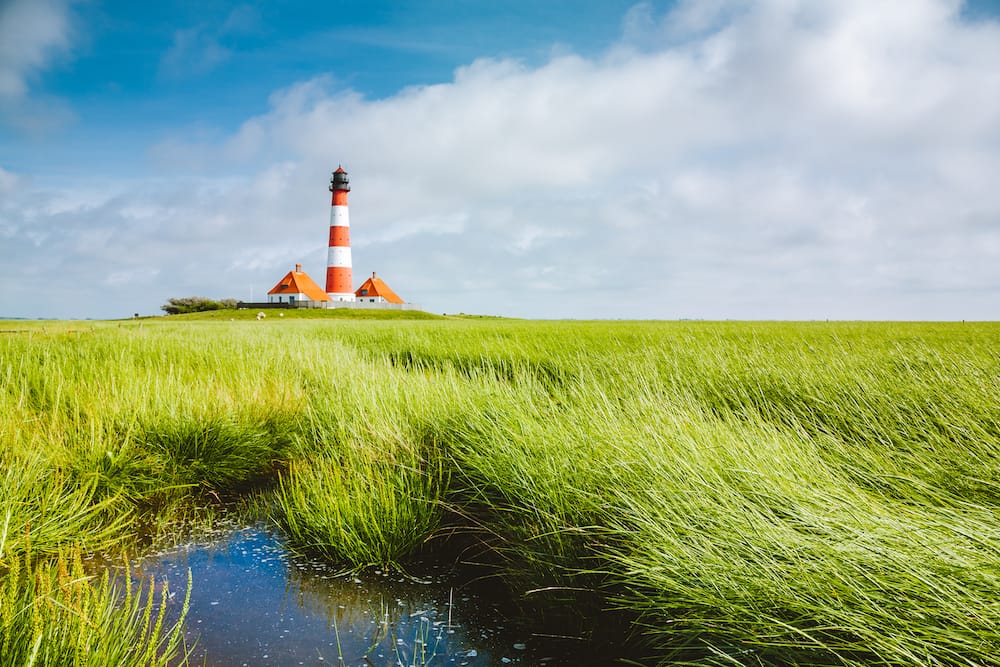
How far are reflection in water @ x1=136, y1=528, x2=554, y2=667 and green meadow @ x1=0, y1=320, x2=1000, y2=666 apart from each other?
219 millimetres

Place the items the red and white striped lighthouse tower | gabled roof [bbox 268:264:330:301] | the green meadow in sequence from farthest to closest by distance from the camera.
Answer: gabled roof [bbox 268:264:330:301]
the red and white striped lighthouse tower
the green meadow

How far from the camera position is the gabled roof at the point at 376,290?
64312 mm

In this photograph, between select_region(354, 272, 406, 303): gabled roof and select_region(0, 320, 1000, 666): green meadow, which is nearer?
select_region(0, 320, 1000, 666): green meadow

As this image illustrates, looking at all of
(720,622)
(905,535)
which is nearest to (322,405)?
(720,622)

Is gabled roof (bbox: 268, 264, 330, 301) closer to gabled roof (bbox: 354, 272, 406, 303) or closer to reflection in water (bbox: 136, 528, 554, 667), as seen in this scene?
gabled roof (bbox: 354, 272, 406, 303)

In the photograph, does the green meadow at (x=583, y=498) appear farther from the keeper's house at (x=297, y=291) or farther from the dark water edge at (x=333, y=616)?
the keeper's house at (x=297, y=291)

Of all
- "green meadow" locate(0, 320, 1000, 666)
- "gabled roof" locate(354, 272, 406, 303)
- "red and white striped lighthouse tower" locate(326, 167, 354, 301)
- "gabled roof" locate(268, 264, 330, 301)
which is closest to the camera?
"green meadow" locate(0, 320, 1000, 666)

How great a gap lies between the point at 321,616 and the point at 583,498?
1.67m

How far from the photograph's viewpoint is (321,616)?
10.8ft

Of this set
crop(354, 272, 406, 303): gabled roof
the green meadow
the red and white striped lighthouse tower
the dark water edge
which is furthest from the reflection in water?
crop(354, 272, 406, 303): gabled roof

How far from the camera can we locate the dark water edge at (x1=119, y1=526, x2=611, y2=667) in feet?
9.57

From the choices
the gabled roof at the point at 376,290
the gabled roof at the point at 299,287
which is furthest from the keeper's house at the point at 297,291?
the gabled roof at the point at 376,290

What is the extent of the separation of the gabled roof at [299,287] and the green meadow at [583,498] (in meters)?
50.8

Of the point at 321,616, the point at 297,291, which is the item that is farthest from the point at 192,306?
the point at 321,616
